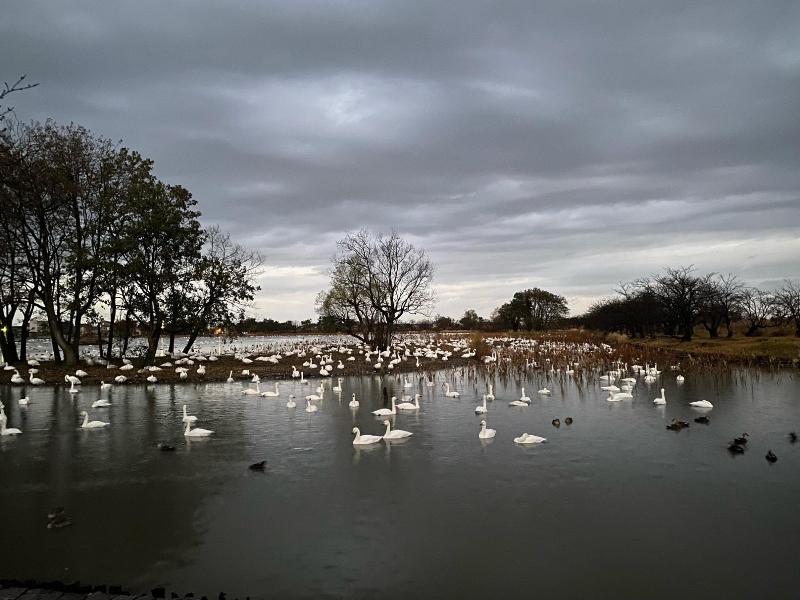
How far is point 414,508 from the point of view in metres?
9.30

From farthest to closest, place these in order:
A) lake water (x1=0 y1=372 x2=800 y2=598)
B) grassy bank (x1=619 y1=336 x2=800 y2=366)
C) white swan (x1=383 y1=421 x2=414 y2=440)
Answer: grassy bank (x1=619 y1=336 x2=800 y2=366)
white swan (x1=383 y1=421 x2=414 y2=440)
lake water (x1=0 y1=372 x2=800 y2=598)

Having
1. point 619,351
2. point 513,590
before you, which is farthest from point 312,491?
point 619,351

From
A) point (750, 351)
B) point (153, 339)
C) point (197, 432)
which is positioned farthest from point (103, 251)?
point (750, 351)

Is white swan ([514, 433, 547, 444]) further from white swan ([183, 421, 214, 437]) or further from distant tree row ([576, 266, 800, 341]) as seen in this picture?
distant tree row ([576, 266, 800, 341])

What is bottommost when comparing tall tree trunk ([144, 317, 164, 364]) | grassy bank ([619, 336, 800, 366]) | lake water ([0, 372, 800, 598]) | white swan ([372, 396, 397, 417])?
lake water ([0, 372, 800, 598])

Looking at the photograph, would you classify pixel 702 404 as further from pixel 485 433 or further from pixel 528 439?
pixel 485 433

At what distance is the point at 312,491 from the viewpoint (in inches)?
401

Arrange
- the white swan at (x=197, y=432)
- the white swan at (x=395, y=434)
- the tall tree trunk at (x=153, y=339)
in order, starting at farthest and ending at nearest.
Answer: the tall tree trunk at (x=153, y=339)
the white swan at (x=197, y=432)
the white swan at (x=395, y=434)

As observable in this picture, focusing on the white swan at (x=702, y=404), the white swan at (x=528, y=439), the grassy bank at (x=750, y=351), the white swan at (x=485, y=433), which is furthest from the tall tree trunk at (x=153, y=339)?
the grassy bank at (x=750, y=351)

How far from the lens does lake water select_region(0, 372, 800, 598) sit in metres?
6.90

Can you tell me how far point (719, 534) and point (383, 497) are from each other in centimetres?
544

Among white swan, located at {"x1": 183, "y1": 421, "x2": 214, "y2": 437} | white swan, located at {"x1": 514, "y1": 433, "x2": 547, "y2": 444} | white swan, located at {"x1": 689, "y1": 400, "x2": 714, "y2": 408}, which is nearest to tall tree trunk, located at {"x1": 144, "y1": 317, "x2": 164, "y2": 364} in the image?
white swan, located at {"x1": 183, "y1": 421, "x2": 214, "y2": 437}

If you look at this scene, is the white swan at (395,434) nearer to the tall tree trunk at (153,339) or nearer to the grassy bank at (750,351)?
the tall tree trunk at (153,339)

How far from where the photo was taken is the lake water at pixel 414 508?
22.6ft
